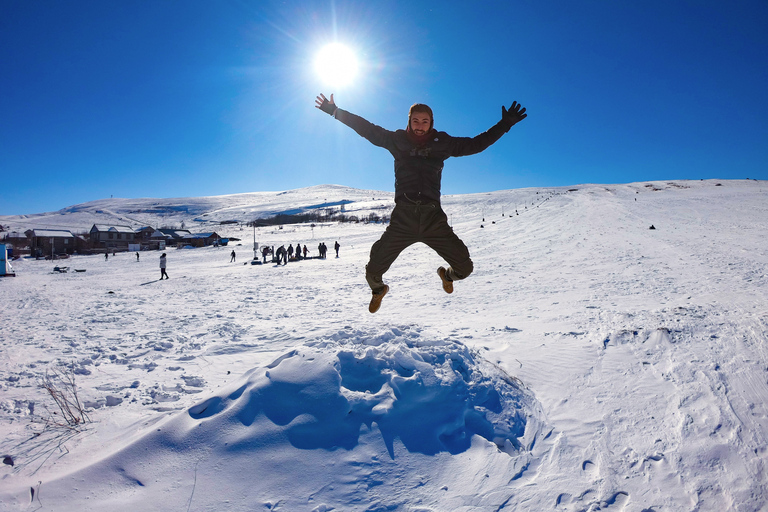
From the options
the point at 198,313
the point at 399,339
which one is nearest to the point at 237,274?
the point at 198,313

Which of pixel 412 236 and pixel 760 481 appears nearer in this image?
pixel 412 236

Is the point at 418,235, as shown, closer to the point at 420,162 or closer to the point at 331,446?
the point at 420,162

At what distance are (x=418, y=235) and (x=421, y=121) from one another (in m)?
1.24

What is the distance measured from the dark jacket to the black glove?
0.14 feet

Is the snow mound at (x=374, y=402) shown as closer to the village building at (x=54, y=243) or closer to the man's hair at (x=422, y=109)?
the man's hair at (x=422, y=109)

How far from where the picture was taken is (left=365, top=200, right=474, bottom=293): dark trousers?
3.95 m

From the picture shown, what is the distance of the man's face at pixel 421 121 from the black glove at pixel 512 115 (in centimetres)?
87

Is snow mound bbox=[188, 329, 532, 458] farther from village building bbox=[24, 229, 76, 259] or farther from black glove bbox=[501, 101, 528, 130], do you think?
village building bbox=[24, 229, 76, 259]

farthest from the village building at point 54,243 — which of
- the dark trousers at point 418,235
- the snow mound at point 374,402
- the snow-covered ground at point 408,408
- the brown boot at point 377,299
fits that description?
the dark trousers at point 418,235

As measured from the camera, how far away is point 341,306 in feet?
49.4

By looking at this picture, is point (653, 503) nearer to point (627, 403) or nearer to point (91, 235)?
point (627, 403)

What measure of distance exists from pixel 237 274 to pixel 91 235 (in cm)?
6190

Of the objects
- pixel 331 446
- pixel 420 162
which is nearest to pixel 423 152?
pixel 420 162

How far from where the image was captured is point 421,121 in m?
3.81
